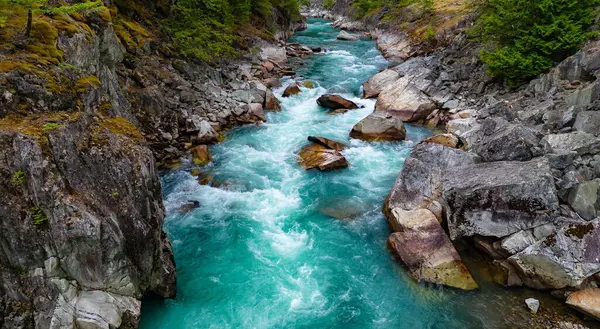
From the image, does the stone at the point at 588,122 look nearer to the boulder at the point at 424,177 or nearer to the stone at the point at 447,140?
the boulder at the point at 424,177

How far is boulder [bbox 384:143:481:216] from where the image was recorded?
14492 mm

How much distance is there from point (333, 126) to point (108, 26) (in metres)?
13.7

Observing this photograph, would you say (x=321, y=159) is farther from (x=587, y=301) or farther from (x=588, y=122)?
(x=587, y=301)

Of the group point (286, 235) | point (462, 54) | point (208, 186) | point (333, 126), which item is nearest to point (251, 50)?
point (333, 126)

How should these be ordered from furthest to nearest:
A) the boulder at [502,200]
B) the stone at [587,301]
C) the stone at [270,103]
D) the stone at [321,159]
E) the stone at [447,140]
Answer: the stone at [270,103]
the stone at [321,159]
the stone at [447,140]
the boulder at [502,200]
the stone at [587,301]

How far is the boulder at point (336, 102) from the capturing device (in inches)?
1021

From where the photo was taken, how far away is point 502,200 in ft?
40.7

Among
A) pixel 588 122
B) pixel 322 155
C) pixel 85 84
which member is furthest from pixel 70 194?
pixel 588 122

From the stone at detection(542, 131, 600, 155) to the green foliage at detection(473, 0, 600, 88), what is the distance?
24.8ft

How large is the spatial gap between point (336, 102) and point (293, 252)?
14770mm

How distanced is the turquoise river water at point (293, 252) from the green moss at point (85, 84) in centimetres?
603

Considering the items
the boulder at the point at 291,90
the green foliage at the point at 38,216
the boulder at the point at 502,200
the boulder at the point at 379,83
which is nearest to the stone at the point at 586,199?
the boulder at the point at 502,200

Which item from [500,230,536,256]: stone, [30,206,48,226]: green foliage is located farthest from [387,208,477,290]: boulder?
[30,206,48,226]: green foliage

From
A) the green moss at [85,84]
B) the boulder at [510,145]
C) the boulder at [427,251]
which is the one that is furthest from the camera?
the boulder at [510,145]
